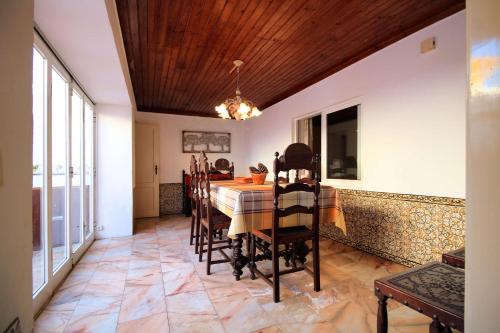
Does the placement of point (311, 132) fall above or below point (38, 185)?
above

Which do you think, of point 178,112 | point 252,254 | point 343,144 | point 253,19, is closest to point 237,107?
point 253,19

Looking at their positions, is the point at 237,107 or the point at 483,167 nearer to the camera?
the point at 483,167

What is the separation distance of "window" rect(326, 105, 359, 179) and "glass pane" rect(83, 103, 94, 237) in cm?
348

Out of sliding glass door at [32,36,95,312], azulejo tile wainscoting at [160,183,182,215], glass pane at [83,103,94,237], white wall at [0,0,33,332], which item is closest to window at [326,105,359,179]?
white wall at [0,0,33,332]

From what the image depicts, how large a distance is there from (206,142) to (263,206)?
4.13 metres

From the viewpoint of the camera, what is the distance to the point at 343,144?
3330 mm

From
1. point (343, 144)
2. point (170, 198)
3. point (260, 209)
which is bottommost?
point (170, 198)

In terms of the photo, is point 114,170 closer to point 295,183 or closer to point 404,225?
point 295,183

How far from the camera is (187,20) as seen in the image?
2201 millimetres

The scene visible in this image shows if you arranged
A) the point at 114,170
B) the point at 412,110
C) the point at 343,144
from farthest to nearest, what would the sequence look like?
1. the point at 114,170
2. the point at 343,144
3. the point at 412,110

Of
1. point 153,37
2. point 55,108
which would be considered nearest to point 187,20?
point 153,37

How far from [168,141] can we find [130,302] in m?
4.10

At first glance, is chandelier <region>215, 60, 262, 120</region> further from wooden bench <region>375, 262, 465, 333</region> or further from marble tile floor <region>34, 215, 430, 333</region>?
wooden bench <region>375, 262, 465, 333</region>

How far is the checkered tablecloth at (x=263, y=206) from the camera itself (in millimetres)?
1905
